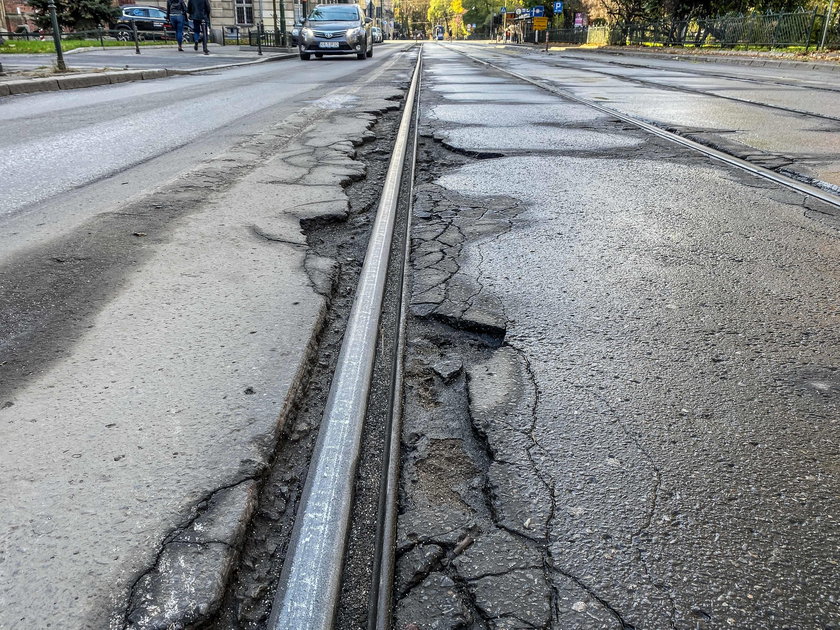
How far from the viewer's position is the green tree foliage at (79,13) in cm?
2672

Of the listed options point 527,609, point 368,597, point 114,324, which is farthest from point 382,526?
point 114,324

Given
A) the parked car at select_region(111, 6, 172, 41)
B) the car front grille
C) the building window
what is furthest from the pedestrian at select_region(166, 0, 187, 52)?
the building window

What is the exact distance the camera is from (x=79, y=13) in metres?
27.3

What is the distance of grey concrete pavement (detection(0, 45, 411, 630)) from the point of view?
1151 millimetres

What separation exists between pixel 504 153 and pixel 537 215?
1.87 meters

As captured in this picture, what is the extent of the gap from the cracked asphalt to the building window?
1675 inches

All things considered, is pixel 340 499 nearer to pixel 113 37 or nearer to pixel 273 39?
pixel 113 37

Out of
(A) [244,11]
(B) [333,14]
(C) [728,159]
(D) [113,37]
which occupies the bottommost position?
(C) [728,159]

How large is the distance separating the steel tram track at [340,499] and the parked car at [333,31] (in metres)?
19.3

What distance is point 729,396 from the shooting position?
5.69 feet

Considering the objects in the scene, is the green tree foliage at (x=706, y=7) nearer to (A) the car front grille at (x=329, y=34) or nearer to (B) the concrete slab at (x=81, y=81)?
(A) the car front grille at (x=329, y=34)

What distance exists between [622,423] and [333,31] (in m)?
20.4

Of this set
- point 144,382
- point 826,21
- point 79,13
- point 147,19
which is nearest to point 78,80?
point 144,382

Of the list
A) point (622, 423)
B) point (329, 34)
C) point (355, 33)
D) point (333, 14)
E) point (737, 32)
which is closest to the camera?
point (622, 423)
